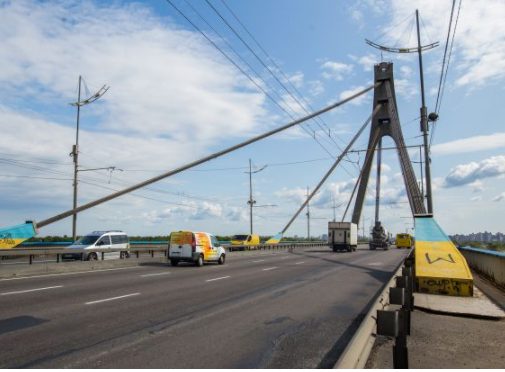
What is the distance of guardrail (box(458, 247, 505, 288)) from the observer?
1579 cm

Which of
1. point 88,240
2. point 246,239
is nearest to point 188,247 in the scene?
point 88,240

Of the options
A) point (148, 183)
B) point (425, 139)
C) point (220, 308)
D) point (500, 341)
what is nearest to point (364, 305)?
point (220, 308)

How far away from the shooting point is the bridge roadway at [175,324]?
20.5 ft

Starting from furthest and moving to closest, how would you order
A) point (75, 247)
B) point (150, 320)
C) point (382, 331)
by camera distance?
point (75, 247)
point (150, 320)
point (382, 331)

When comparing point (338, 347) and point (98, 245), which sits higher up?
point (98, 245)

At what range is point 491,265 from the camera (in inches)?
722

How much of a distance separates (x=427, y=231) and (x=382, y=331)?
1551cm

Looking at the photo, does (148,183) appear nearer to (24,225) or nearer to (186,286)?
(24,225)

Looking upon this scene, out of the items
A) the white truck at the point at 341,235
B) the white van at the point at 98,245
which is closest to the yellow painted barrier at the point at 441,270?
the white van at the point at 98,245

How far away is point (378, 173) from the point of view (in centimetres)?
7062

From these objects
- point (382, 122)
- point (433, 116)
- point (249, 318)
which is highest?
point (382, 122)

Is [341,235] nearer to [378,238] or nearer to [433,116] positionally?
[378,238]

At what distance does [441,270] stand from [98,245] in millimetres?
20959

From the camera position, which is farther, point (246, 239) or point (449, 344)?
point (246, 239)
